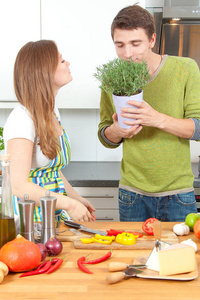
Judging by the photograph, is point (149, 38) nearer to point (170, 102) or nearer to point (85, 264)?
point (170, 102)

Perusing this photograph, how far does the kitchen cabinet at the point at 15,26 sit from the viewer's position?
8.73 ft

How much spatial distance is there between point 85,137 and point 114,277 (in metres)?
2.31

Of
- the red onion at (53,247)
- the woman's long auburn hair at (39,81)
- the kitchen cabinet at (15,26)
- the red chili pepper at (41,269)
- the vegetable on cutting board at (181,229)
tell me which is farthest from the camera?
the kitchen cabinet at (15,26)

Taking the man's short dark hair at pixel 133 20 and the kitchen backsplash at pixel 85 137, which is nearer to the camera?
the man's short dark hair at pixel 133 20

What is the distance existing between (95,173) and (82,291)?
1.81 m

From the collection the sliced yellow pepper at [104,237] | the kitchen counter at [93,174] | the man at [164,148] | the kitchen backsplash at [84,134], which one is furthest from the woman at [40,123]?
the kitchen backsplash at [84,134]

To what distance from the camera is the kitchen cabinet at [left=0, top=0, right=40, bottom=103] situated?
2660mm

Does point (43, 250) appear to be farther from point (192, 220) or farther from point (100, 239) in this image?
point (192, 220)

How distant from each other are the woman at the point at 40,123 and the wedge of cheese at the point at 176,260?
1.58ft

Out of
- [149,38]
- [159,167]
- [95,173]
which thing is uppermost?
[149,38]

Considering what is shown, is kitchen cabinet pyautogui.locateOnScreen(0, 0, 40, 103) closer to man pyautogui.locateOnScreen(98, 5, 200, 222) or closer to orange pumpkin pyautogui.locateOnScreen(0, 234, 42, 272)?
man pyautogui.locateOnScreen(98, 5, 200, 222)

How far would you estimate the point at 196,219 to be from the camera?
1.35m

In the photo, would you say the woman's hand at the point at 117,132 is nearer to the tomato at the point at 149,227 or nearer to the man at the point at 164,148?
the man at the point at 164,148

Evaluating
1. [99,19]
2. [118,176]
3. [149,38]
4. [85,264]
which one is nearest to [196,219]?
[85,264]
